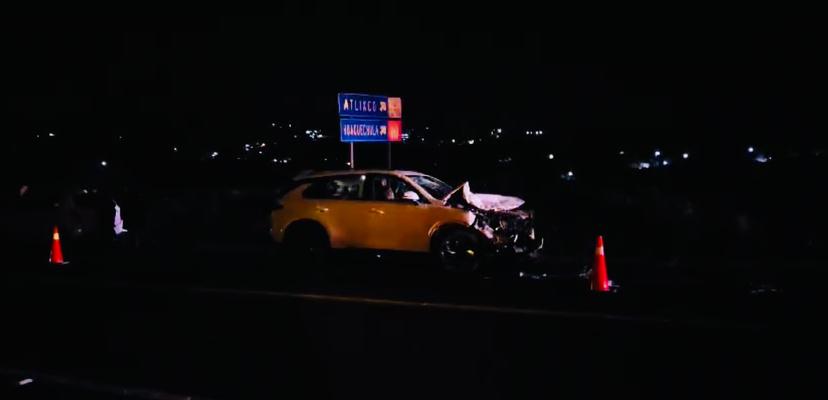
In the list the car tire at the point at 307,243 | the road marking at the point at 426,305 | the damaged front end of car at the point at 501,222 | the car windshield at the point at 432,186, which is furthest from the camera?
the car tire at the point at 307,243

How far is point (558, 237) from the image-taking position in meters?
15.5

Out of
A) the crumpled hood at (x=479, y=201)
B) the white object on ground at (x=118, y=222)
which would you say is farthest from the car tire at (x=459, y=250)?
the white object on ground at (x=118, y=222)

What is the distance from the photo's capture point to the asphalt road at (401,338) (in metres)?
5.91

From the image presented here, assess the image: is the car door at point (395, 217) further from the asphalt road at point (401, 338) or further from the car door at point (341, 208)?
the asphalt road at point (401, 338)

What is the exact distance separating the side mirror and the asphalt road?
1.27 meters

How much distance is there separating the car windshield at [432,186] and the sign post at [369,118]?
11.5ft

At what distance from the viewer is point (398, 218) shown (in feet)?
39.0

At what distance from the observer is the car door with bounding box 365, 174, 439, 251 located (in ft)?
38.6

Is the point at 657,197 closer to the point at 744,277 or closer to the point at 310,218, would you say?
the point at 744,277

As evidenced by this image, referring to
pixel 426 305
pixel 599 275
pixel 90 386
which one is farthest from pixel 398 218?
pixel 90 386

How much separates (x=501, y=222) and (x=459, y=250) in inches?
29.8

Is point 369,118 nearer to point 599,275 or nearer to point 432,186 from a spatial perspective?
point 432,186

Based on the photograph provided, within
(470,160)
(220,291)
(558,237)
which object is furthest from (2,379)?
(470,160)

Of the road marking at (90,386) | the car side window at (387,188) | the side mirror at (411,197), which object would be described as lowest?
the road marking at (90,386)
